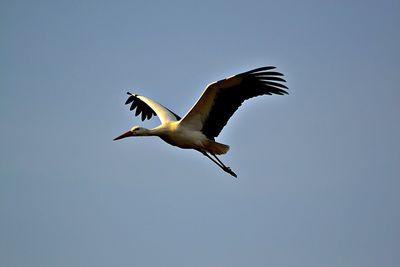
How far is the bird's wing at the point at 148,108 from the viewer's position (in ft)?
51.0

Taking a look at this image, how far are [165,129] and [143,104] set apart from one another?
2.89 metres

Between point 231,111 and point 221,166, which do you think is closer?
point 231,111

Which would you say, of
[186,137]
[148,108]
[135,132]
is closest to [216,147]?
[186,137]

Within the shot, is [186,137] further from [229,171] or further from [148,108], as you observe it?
[148,108]

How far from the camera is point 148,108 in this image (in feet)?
56.1

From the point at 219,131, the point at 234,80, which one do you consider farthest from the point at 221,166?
the point at 234,80

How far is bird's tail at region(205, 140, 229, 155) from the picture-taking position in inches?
567

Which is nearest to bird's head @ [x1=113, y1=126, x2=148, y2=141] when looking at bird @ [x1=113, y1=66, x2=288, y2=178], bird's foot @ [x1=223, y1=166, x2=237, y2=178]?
bird @ [x1=113, y1=66, x2=288, y2=178]

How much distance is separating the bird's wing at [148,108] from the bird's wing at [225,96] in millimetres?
1014

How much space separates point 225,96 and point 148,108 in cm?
340

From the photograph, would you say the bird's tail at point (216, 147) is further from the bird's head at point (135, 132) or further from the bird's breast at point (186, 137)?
the bird's head at point (135, 132)

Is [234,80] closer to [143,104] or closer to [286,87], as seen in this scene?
[286,87]

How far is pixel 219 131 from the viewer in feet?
47.8

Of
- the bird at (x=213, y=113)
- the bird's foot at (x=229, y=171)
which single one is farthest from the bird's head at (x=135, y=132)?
the bird's foot at (x=229, y=171)
